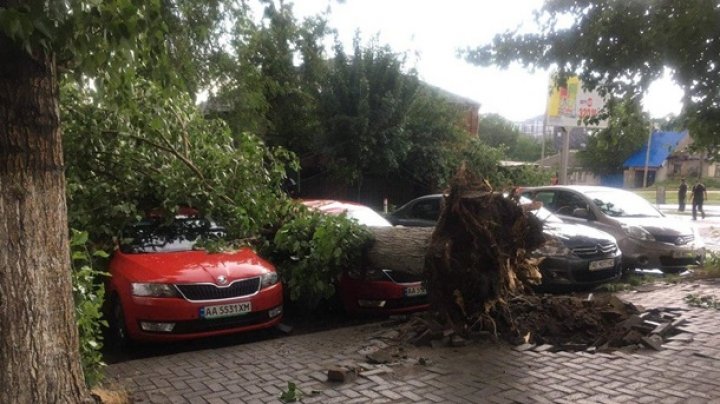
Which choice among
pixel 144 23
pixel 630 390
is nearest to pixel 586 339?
pixel 630 390

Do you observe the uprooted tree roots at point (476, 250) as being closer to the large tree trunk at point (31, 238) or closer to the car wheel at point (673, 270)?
the large tree trunk at point (31, 238)

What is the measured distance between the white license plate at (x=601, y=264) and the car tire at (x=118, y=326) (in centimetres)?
626

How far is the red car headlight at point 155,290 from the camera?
5.98 m

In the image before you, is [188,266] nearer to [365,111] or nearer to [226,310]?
[226,310]

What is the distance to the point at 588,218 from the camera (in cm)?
1089

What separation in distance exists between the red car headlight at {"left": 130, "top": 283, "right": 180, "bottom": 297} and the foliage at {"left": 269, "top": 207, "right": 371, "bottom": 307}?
66.3 inches

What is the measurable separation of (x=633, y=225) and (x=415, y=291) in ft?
16.6

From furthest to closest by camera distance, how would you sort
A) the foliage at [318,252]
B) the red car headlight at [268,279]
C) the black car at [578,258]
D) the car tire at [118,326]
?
the black car at [578,258], the foliage at [318,252], the red car headlight at [268,279], the car tire at [118,326]

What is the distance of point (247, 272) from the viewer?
255 inches

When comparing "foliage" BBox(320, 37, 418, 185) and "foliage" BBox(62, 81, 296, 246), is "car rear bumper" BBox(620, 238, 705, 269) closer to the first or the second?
"foliage" BBox(62, 81, 296, 246)

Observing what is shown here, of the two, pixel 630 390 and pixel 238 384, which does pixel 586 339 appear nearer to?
pixel 630 390

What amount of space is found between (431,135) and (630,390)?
16495mm

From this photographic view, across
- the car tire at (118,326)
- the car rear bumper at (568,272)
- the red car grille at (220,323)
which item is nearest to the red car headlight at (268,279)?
the red car grille at (220,323)

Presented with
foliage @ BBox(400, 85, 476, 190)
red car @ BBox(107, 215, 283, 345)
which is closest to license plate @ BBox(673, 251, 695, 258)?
red car @ BBox(107, 215, 283, 345)
